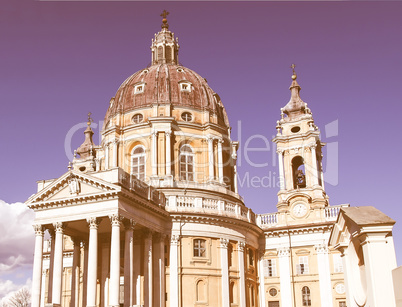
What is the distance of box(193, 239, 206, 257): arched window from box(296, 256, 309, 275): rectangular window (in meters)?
10.5

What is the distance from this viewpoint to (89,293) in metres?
29.2

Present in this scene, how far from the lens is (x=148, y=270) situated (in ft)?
111

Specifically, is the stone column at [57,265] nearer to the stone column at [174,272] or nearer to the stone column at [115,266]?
the stone column at [115,266]

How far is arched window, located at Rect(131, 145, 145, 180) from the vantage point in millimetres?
45062

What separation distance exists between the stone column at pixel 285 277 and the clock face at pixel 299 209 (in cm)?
335

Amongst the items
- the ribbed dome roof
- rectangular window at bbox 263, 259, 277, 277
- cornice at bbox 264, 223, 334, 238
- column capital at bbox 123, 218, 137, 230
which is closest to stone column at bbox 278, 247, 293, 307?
rectangular window at bbox 263, 259, 277, 277

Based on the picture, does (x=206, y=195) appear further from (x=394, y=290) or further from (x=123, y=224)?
(x=394, y=290)

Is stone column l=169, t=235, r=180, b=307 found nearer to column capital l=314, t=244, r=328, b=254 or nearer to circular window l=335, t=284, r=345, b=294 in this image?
column capital l=314, t=244, r=328, b=254

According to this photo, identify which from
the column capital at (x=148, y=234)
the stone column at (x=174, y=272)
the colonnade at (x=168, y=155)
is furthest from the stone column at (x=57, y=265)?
the colonnade at (x=168, y=155)

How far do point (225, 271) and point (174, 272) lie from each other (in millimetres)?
4282

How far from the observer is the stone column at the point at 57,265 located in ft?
101

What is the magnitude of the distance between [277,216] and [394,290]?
3218 cm

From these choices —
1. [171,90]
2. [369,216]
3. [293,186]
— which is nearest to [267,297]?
[293,186]

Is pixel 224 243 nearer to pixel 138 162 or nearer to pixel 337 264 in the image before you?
pixel 337 264
